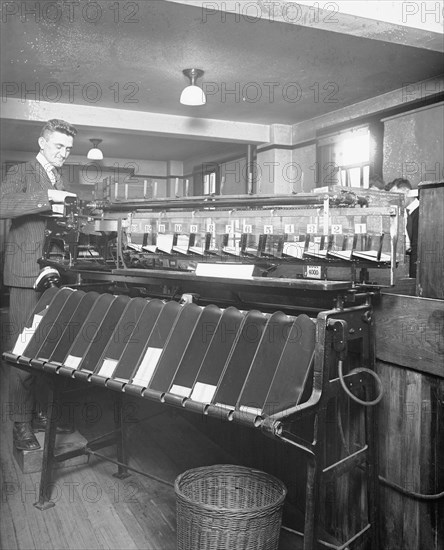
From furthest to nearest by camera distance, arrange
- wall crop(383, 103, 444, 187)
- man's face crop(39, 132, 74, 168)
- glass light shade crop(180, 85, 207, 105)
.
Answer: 1. wall crop(383, 103, 444, 187)
2. glass light shade crop(180, 85, 207, 105)
3. man's face crop(39, 132, 74, 168)

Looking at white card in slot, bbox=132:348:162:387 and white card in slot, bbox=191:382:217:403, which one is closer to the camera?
white card in slot, bbox=191:382:217:403

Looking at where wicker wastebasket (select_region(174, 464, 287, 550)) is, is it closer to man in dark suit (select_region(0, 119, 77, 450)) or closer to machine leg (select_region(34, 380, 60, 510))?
machine leg (select_region(34, 380, 60, 510))

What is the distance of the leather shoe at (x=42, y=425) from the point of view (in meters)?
3.10

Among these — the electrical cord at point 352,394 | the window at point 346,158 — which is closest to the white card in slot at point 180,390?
the electrical cord at point 352,394

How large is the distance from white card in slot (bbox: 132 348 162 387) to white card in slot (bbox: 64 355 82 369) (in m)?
0.37

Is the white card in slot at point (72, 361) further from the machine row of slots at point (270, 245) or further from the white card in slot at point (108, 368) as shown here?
the machine row of slots at point (270, 245)

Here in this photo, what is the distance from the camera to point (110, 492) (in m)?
2.73

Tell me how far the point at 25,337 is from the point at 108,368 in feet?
2.16

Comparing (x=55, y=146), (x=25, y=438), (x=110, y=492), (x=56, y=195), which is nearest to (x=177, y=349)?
(x=110, y=492)

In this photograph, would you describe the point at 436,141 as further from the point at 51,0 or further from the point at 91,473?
the point at 91,473

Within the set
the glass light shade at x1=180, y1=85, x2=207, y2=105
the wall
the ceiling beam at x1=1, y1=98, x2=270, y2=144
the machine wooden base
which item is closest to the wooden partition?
the machine wooden base

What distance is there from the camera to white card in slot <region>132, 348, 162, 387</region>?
6.82ft

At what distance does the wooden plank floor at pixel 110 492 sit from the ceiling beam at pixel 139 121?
4.77m

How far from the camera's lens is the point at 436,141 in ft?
19.6
